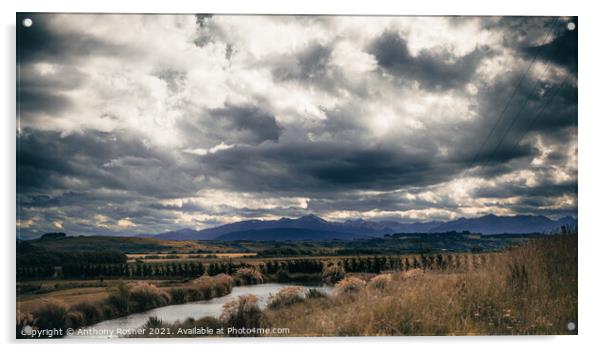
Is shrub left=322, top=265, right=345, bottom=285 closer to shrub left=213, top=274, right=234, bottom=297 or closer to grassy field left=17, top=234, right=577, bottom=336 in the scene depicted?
grassy field left=17, top=234, right=577, bottom=336

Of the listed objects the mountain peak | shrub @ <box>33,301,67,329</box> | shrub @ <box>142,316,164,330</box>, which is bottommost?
shrub @ <box>142,316,164,330</box>

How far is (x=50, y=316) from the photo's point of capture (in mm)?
8477

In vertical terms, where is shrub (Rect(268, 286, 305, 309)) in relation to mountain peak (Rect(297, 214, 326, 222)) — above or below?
below

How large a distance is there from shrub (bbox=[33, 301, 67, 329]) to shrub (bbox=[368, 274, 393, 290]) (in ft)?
16.7

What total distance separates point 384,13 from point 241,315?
558 centimetres

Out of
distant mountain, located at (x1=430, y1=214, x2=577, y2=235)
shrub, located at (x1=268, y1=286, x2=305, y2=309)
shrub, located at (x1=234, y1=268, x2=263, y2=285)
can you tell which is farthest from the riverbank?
distant mountain, located at (x1=430, y1=214, x2=577, y2=235)

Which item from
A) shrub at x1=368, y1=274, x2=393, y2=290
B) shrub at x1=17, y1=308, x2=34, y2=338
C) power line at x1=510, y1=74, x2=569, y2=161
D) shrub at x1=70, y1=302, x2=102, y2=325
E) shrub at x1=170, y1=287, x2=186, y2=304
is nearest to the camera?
shrub at x1=17, y1=308, x2=34, y2=338

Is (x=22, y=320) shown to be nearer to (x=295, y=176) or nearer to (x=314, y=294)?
(x=314, y=294)

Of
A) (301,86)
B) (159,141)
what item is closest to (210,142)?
(159,141)

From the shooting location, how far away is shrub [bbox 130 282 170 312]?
874 cm

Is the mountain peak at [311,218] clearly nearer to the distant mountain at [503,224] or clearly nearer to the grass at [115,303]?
the grass at [115,303]

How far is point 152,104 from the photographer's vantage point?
885 cm

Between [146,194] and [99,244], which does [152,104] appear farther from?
[99,244]

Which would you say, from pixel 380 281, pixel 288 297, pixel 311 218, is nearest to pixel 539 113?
pixel 380 281
